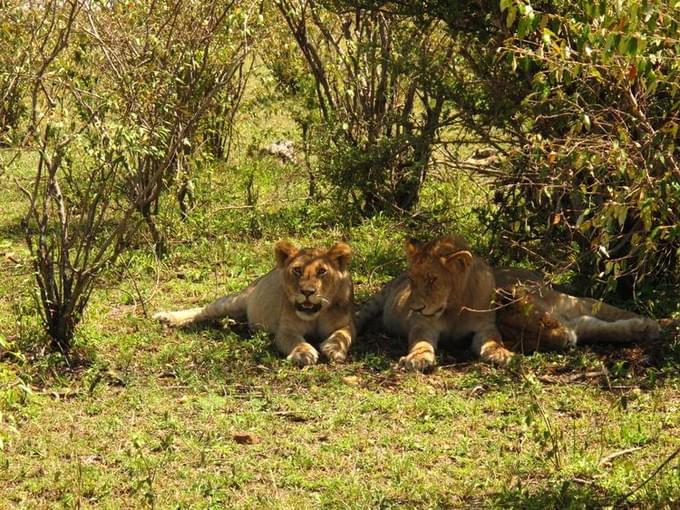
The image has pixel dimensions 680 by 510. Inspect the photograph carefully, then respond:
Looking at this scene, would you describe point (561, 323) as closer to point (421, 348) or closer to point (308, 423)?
point (421, 348)

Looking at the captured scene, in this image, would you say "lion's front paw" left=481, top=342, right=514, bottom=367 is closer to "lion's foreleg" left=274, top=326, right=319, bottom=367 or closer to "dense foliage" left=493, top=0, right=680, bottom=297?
"dense foliage" left=493, top=0, right=680, bottom=297

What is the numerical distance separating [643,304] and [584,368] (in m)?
1.17

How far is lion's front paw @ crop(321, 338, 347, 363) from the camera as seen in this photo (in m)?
7.76

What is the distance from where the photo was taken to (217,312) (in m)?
8.77

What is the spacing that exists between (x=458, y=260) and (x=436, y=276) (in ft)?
0.62

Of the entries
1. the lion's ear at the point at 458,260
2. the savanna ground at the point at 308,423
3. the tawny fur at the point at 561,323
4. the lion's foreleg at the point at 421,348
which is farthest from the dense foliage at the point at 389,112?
the lion's foreleg at the point at 421,348

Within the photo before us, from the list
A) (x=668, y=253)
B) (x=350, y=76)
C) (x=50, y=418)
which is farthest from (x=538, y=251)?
(x=50, y=418)

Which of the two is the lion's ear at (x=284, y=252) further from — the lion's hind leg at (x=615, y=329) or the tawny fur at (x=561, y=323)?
the lion's hind leg at (x=615, y=329)

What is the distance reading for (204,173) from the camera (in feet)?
40.0

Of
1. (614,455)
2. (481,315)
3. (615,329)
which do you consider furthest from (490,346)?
(614,455)

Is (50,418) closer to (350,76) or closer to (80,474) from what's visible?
(80,474)

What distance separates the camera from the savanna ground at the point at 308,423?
5.58m

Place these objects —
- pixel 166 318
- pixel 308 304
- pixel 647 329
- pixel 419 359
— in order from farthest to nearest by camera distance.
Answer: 1. pixel 166 318
2. pixel 308 304
3. pixel 647 329
4. pixel 419 359

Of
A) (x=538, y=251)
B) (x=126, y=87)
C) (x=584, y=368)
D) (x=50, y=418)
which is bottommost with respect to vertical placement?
(x=50, y=418)
